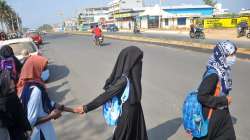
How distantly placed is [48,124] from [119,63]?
105 cm

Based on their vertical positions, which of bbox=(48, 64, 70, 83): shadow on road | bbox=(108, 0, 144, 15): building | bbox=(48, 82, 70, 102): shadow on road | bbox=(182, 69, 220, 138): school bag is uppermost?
bbox=(108, 0, 144, 15): building

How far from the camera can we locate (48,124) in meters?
3.50

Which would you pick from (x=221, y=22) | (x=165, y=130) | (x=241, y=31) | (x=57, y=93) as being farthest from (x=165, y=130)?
(x=221, y=22)

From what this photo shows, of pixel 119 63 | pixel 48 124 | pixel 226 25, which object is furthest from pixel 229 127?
pixel 226 25

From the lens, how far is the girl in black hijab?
3.16 m

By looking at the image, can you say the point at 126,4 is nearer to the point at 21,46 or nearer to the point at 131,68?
the point at 21,46

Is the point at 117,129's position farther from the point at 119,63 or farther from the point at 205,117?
the point at 205,117

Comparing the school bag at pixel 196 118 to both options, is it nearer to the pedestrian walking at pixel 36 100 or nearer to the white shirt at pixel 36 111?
the pedestrian walking at pixel 36 100

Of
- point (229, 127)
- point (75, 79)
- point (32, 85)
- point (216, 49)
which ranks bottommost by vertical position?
point (75, 79)

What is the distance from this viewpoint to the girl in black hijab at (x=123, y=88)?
3164 mm

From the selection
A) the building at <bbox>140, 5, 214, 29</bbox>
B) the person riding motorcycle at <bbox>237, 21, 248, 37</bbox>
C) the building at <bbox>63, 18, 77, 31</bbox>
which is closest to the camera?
the person riding motorcycle at <bbox>237, 21, 248, 37</bbox>

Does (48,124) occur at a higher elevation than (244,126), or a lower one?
higher

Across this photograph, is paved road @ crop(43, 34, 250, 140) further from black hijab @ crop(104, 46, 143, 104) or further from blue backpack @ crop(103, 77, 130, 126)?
black hijab @ crop(104, 46, 143, 104)

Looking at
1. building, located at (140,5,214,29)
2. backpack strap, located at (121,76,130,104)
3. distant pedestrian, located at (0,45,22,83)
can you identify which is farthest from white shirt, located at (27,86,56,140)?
building, located at (140,5,214,29)
